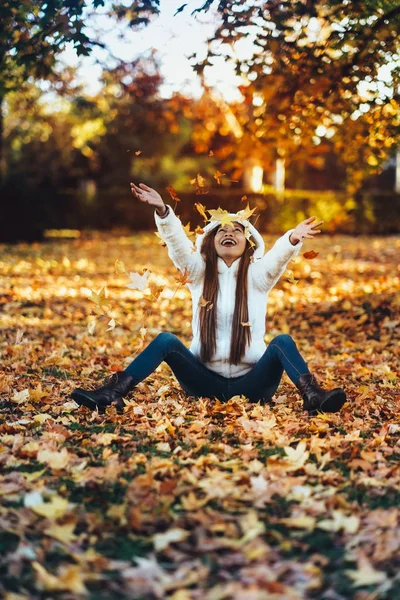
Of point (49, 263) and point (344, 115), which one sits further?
point (49, 263)

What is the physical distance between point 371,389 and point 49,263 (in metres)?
10.1

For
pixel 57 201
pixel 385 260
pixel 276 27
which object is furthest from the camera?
pixel 57 201

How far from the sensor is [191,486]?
11.8 feet

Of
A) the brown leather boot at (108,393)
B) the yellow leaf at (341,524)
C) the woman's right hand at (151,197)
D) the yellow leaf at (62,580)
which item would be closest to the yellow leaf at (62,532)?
the yellow leaf at (62,580)

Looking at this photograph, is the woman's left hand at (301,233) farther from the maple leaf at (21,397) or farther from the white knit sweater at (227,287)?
the maple leaf at (21,397)

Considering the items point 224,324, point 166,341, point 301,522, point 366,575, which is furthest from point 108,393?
point 366,575

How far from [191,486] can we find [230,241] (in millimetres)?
1770

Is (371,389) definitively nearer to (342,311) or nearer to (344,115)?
(342,311)

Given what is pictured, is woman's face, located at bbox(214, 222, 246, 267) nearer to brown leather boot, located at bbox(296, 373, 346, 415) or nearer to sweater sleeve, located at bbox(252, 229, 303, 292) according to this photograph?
sweater sleeve, located at bbox(252, 229, 303, 292)

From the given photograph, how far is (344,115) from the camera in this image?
9047 mm

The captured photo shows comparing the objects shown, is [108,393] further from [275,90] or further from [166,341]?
[275,90]

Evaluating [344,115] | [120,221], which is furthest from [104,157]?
[344,115]

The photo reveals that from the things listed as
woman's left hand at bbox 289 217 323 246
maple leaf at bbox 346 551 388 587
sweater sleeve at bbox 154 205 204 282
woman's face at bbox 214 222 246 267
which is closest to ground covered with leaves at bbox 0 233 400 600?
maple leaf at bbox 346 551 388 587

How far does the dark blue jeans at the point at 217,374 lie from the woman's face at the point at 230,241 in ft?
1.97
